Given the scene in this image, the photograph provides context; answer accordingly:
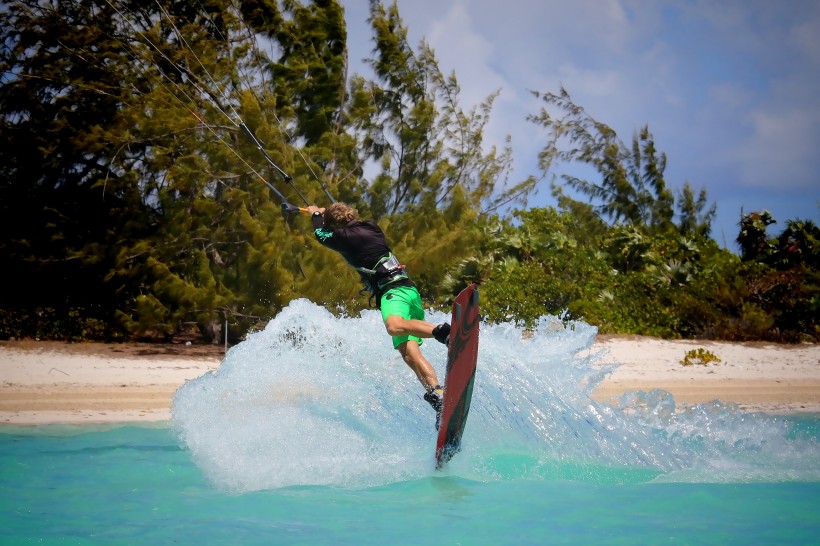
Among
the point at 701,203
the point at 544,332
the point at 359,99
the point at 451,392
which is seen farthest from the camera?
the point at 701,203

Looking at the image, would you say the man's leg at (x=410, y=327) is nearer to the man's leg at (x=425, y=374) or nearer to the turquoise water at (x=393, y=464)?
the man's leg at (x=425, y=374)

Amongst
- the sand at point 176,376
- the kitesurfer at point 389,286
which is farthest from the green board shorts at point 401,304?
the sand at point 176,376

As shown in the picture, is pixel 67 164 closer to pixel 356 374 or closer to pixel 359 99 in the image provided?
pixel 359 99

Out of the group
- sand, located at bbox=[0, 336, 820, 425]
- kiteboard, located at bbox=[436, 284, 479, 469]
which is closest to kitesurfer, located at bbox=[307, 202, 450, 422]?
kiteboard, located at bbox=[436, 284, 479, 469]

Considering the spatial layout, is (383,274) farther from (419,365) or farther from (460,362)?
(460,362)

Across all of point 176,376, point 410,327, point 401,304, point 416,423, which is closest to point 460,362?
point 410,327

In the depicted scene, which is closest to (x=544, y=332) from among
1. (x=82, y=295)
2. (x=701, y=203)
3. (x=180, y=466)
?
(x=180, y=466)

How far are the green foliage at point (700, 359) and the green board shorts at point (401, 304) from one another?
314 inches

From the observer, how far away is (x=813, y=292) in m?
15.6

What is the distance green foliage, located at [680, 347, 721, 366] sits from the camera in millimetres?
13367

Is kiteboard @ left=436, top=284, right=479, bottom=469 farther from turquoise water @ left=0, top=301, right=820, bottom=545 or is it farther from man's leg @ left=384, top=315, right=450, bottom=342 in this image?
turquoise water @ left=0, top=301, right=820, bottom=545

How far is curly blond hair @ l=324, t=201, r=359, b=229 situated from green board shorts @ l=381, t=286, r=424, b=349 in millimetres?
857

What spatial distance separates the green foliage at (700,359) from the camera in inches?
526

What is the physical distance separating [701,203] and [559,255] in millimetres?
11384
